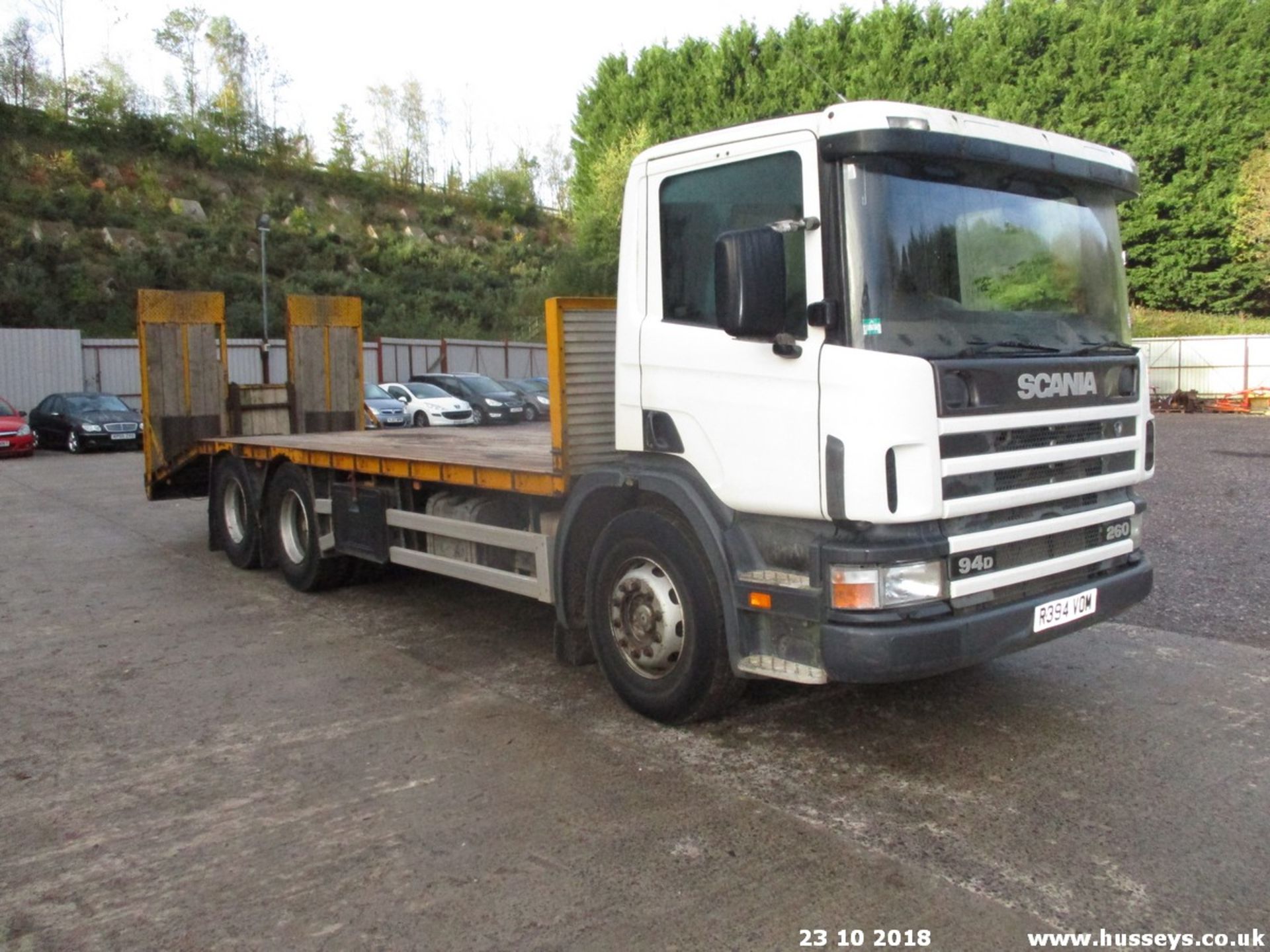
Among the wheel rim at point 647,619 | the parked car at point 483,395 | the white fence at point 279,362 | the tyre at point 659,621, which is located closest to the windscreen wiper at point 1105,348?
the tyre at point 659,621

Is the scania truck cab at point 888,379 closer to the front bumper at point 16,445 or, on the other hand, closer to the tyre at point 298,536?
the tyre at point 298,536

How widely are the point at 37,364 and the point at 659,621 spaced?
29.5 m

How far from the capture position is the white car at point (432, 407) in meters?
26.2

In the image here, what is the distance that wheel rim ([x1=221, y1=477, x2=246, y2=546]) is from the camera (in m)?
9.53

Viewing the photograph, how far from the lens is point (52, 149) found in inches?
1965

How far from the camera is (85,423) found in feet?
78.4

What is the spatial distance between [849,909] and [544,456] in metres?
3.85

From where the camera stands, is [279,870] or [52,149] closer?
[279,870]

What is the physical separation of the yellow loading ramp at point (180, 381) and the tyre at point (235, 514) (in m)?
0.51

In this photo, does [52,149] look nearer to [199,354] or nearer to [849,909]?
[199,354]

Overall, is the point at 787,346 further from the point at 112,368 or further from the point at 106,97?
the point at 106,97

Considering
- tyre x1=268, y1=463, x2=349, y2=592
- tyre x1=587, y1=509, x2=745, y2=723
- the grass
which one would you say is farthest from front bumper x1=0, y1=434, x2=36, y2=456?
the grass

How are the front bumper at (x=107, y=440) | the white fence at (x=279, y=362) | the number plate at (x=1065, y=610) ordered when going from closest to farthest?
the number plate at (x=1065, y=610)
the front bumper at (x=107, y=440)
the white fence at (x=279, y=362)

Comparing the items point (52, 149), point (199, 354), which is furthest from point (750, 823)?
point (52, 149)
